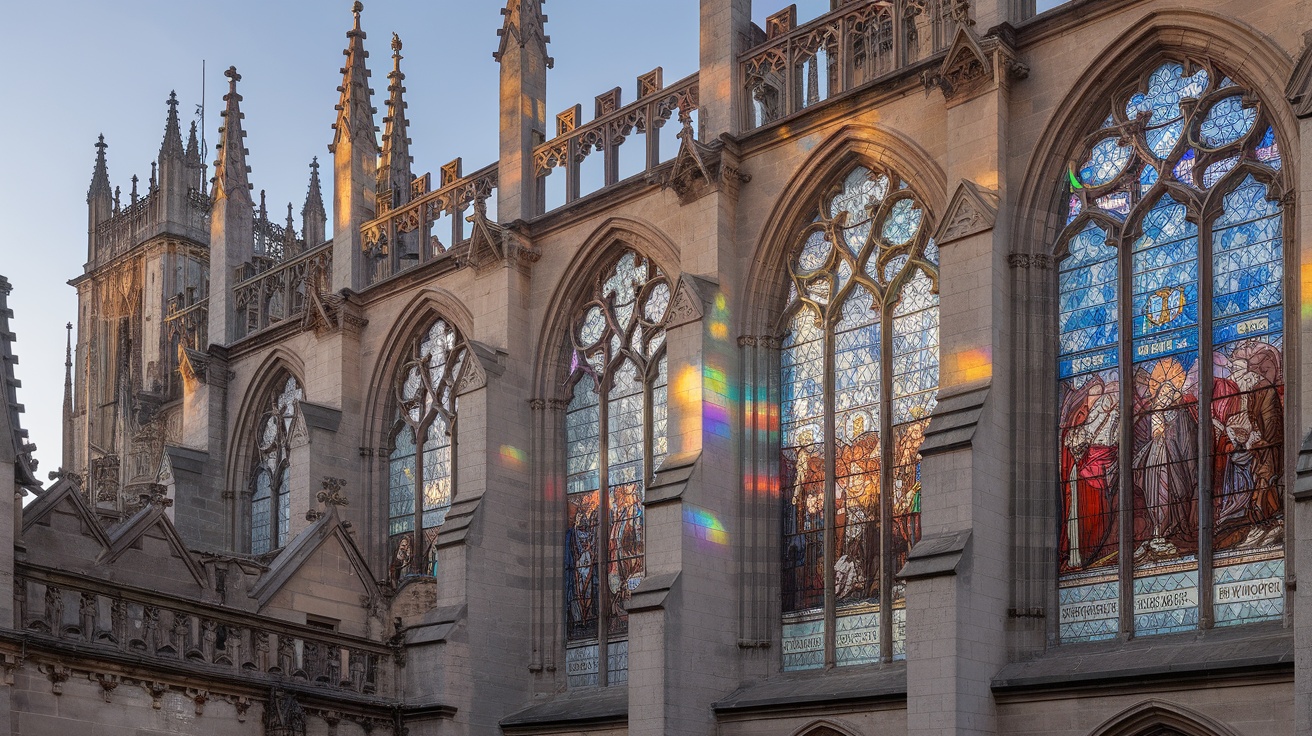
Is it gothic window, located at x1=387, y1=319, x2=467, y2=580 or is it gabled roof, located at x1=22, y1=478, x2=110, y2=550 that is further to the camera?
gothic window, located at x1=387, y1=319, x2=467, y2=580

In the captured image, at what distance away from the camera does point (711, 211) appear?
22.2 metres

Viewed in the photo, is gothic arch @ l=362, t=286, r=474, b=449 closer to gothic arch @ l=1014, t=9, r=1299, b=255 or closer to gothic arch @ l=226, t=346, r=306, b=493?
gothic arch @ l=226, t=346, r=306, b=493

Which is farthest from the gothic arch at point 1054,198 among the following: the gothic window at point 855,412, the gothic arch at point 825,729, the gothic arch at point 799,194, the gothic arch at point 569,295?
the gothic arch at point 569,295

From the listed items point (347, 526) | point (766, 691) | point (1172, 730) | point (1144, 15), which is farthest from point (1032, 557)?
point (347, 526)

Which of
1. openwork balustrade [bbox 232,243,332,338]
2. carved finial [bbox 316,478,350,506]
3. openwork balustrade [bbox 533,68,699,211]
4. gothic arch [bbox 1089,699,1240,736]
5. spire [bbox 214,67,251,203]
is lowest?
gothic arch [bbox 1089,699,1240,736]

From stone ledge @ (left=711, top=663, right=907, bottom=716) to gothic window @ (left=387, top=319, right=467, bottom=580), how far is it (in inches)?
276

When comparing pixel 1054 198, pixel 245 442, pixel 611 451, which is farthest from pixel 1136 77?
pixel 245 442

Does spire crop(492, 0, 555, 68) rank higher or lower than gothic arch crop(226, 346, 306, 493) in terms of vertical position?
higher

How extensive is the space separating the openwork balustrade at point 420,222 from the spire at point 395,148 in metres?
0.39

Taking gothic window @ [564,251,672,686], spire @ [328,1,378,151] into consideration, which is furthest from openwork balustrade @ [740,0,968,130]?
spire @ [328,1,378,151]

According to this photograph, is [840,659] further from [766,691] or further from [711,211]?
[711,211]

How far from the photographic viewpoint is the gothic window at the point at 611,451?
76.3ft

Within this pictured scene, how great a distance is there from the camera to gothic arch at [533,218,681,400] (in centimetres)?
2403

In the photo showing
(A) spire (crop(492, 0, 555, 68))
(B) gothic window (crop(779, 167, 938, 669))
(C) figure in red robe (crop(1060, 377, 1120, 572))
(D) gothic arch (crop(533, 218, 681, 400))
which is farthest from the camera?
(A) spire (crop(492, 0, 555, 68))
